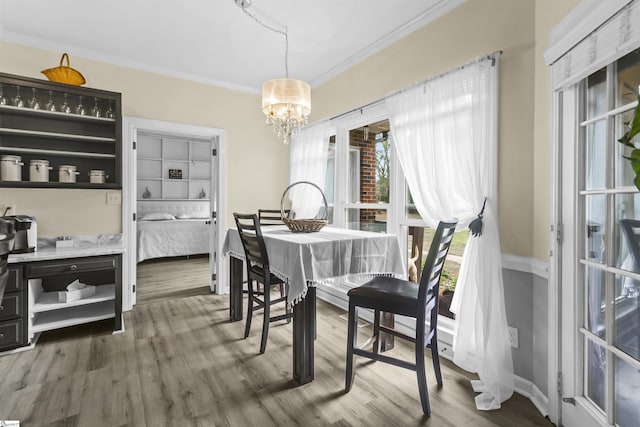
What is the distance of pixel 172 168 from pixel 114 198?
3.86 metres

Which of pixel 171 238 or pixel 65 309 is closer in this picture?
pixel 65 309

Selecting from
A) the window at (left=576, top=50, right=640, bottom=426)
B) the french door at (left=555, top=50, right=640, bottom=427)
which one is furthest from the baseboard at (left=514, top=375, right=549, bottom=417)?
the window at (left=576, top=50, right=640, bottom=426)

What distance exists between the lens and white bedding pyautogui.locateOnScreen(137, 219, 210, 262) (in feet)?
18.5

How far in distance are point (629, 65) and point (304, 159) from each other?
3281mm

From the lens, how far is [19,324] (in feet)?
8.00

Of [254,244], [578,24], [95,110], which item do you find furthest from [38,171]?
[578,24]

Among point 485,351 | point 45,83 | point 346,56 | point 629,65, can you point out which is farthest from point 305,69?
point 485,351

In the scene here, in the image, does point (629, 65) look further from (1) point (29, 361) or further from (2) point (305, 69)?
(1) point (29, 361)

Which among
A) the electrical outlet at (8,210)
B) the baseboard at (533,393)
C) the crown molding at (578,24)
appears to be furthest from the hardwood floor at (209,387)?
the crown molding at (578,24)

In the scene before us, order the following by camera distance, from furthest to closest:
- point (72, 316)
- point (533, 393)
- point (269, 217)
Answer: point (269, 217)
point (72, 316)
point (533, 393)

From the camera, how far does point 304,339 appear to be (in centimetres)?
204

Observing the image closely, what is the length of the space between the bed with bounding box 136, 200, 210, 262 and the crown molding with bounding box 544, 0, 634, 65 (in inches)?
234

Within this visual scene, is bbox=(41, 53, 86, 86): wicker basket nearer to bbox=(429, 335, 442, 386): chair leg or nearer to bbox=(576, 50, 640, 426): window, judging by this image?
bbox=(429, 335, 442, 386): chair leg

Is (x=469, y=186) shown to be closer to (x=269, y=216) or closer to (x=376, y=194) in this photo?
(x=376, y=194)
